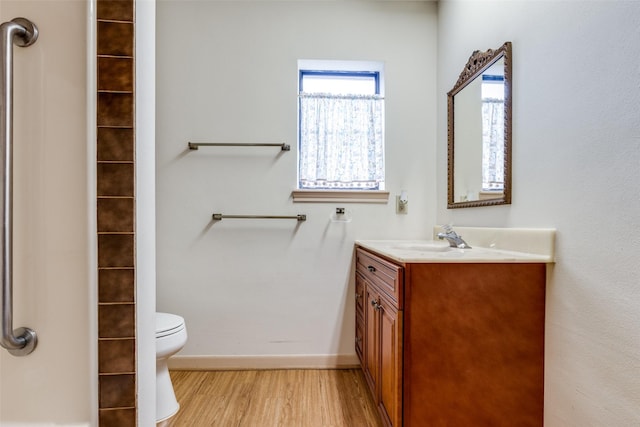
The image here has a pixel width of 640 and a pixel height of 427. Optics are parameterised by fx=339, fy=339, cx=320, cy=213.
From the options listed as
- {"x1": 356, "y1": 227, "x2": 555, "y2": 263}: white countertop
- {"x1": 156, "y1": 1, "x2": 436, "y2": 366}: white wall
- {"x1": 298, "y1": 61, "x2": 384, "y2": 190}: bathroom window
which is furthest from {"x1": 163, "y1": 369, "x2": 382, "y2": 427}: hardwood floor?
{"x1": 298, "y1": 61, "x2": 384, "y2": 190}: bathroom window

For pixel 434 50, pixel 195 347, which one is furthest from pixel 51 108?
pixel 434 50

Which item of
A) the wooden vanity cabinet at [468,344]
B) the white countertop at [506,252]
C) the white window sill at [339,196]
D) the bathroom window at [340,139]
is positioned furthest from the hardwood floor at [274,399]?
the bathroom window at [340,139]

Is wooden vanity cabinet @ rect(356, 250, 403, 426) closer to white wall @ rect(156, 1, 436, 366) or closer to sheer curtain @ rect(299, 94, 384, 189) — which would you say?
white wall @ rect(156, 1, 436, 366)

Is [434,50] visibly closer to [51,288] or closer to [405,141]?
[405,141]

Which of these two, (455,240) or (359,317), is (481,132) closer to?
(455,240)

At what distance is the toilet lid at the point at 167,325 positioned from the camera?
160 centimetres

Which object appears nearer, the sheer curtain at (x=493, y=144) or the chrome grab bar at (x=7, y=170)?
the chrome grab bar at (x=7, y=170)

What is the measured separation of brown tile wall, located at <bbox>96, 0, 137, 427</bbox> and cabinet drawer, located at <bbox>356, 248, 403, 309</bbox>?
834 millimetres

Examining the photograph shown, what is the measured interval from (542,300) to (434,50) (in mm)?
1760

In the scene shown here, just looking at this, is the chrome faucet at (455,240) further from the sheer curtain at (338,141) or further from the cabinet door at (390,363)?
the sheer curtain at (338,141)

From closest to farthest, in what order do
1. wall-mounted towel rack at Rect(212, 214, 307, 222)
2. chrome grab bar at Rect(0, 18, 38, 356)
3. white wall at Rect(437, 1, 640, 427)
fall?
chrome grab bar at Rect(0, 18, 38, 356), white wall at Rect(437, 1, 640, 427), wall-mounted towel rack at Rect(212, 214, 307, 222)

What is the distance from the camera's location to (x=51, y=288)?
782mm

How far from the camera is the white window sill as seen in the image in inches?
87.1

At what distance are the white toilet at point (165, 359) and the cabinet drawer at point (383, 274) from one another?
3.29 feet
